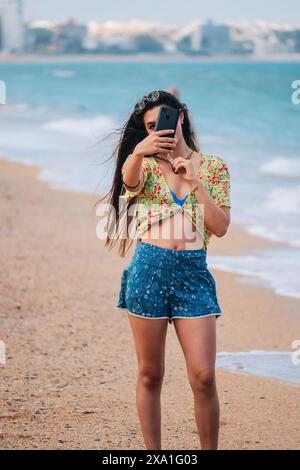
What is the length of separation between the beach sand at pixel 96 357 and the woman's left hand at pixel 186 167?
1.51 metres

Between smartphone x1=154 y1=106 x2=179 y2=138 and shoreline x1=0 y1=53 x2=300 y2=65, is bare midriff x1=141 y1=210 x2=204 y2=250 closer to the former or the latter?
smartphone x1=154 y1=106 x2=179 y2=138

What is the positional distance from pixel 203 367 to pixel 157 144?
928 millimetres

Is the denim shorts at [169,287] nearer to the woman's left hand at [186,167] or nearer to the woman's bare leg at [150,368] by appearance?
the woman's bare leg at [150,368]

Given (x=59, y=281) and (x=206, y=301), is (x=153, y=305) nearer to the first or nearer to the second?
(x=206, y=301)

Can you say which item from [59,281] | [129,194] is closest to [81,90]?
[59,281]

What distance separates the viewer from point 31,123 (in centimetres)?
3100

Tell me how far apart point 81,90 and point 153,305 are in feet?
180

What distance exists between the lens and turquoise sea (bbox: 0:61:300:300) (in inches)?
411

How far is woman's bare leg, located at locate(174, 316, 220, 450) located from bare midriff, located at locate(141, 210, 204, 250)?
0.32 meters

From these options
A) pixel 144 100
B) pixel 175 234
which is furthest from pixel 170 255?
pixel 144 100

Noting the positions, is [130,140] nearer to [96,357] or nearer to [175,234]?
[175,234]

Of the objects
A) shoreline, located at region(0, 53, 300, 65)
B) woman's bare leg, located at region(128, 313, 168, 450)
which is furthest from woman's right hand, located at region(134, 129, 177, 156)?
shoreline, located at region(0, 53, 300, 65)

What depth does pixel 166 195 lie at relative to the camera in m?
4.03

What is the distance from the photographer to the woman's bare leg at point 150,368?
393 centimetres
